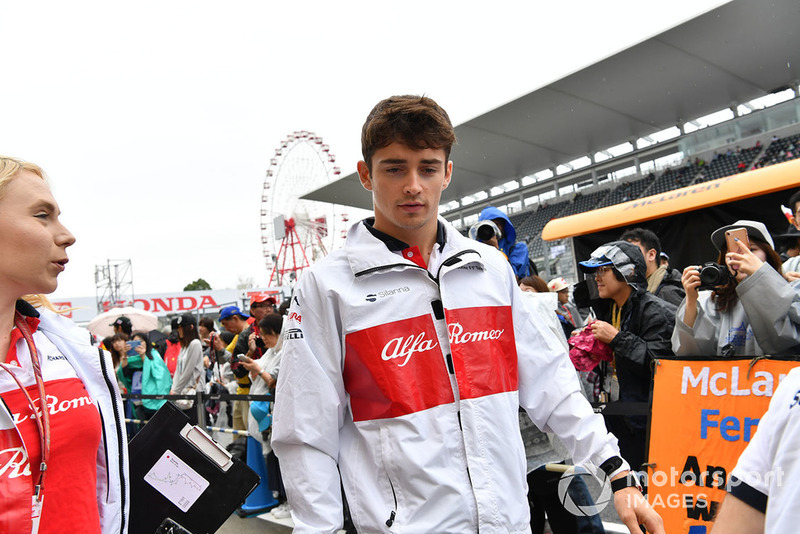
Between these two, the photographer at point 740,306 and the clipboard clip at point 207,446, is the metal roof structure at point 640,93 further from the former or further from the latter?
the clipboard clip at point 207,446

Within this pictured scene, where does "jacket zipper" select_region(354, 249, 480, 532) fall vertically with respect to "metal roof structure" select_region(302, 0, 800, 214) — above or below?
below

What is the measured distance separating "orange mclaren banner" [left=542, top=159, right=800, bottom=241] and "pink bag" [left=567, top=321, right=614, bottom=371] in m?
5.92

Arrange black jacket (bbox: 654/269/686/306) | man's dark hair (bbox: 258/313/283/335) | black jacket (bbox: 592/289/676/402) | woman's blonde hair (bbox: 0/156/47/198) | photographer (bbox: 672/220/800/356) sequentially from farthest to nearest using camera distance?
man's dark hair (bbox: 258/313/283/335) → black jacket (bbox: 654/269/686/306) → black jacket (bbox: 592/289/676/402) → photographer (bbox: 672/220/800/356) → woman's blonde hair (bbox: 0/156/47/198)

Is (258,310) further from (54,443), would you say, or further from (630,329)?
(54,443)

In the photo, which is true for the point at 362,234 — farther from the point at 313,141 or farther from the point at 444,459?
the point at 313,141

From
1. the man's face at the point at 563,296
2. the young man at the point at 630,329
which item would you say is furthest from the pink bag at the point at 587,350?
the man's face at the point at 563,296

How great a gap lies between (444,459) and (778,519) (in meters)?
0.67

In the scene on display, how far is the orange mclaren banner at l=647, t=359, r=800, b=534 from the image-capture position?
103 inches

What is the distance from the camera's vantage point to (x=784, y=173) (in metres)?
7.52

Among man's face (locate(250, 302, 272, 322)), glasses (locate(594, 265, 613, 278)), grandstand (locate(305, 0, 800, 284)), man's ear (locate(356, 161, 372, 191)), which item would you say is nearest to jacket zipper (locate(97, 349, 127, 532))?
man's ear (locate(356, 161, 372, 191))

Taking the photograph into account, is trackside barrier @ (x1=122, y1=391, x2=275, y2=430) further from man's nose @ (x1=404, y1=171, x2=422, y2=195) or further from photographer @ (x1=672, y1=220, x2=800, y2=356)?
man's nose @ (x1=404, y1=171, x2=422, y2=195)

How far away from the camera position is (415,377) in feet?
4.64

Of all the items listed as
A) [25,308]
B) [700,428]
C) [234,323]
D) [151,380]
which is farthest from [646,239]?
[151,380]

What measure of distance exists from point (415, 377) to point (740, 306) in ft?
7.29
